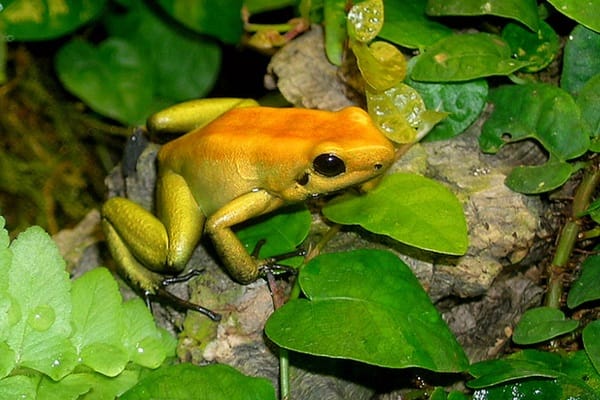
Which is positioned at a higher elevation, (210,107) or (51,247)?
(51,247)

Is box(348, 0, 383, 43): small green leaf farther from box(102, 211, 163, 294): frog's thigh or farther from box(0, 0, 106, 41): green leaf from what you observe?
box(0, 0, 106, 41): green leaf

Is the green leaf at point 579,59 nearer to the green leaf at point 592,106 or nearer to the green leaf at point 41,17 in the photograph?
the green leaf at point 592,106

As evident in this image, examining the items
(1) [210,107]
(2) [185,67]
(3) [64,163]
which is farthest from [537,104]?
(3) [64,163]

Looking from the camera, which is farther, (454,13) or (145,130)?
(145,130)

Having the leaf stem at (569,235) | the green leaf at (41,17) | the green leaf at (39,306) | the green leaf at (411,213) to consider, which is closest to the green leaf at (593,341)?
the leaf stem at (569,235)

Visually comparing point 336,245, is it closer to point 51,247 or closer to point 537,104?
point 537,104

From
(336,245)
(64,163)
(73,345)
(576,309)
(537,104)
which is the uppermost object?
(537,104)
